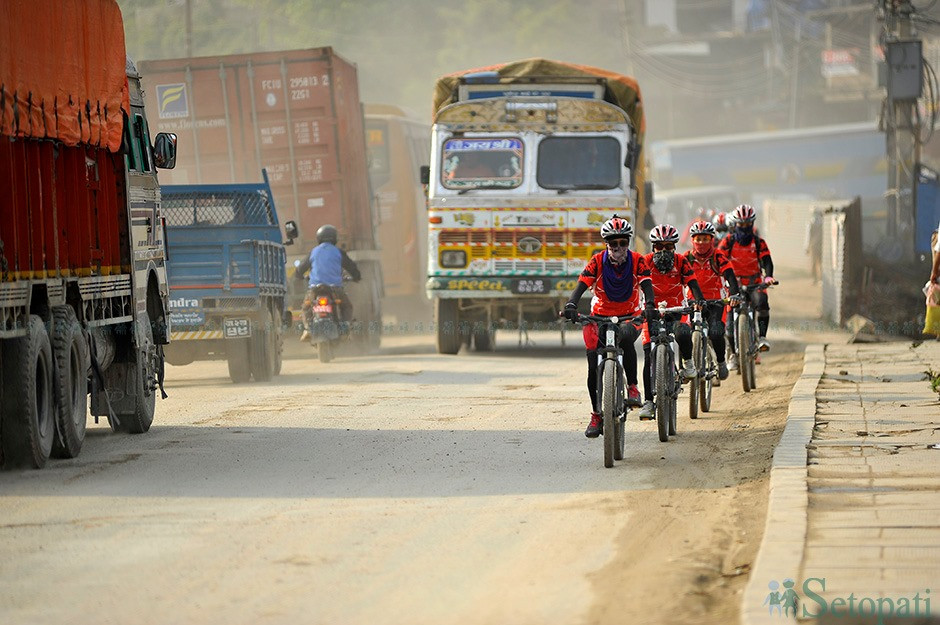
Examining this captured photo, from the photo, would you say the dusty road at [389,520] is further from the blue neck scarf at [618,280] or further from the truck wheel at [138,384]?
the blue neck scarf at [618,280]

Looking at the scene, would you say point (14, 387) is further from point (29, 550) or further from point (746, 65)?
A: point (746, 65)

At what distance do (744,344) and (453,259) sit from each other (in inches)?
260

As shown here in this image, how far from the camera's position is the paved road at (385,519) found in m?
6.25

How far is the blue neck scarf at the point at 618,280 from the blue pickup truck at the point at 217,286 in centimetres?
772

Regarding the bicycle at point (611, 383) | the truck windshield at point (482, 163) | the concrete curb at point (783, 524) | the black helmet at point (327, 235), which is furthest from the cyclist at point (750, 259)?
the black helmet at point (327, 235)

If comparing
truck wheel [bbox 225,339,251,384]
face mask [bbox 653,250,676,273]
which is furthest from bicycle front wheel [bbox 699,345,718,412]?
truck wheel [bbox 225,339,251,384]

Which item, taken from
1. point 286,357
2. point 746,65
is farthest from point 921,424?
point 746,65

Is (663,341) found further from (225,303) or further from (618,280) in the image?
(225,303)

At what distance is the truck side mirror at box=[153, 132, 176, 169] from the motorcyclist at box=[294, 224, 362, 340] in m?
7.99

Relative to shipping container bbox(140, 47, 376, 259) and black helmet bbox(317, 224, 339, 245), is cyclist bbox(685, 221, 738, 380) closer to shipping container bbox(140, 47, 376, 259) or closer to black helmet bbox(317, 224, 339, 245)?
black helmet bbox(317, 224, 339, 245)

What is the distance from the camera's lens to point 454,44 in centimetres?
6856

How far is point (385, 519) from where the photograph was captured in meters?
8.11

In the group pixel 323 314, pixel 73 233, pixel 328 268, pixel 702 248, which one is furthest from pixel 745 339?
pixel 328 268

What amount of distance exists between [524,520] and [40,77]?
4.51 meters
